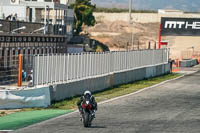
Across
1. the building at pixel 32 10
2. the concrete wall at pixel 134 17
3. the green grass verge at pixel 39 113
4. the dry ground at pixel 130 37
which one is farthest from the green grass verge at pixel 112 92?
the concrete wall at pixel 134 17

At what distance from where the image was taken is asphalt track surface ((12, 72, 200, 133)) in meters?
19.1

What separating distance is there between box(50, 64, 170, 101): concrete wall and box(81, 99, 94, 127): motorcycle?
748cm

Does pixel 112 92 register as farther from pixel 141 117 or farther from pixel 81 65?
pixel 141 117

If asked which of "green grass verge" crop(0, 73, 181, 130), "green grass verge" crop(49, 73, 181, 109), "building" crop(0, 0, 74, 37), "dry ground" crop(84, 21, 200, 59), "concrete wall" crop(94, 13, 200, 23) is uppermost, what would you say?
"building" crop(0, 0, 74, 37)

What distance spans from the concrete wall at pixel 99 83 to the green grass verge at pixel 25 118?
295 cm

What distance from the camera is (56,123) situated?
806 inches

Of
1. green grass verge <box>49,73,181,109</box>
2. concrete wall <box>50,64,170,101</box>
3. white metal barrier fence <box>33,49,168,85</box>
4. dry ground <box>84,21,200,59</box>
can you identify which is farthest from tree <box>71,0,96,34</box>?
green grass verge <box>49,73,181,109</box>

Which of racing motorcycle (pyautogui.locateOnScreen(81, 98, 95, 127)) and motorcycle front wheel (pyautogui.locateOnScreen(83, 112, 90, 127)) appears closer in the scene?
racing motorcycle (pyautogui.locateOnScreen(81, 98, 95, 127))

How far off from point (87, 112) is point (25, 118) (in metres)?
3.77

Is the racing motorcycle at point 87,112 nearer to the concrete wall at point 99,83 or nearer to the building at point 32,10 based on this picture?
the concrete wall at point 99,83

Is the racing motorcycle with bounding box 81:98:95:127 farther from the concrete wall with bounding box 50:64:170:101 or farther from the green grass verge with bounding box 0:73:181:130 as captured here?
the concrete wall with bounding box 50:64:170:101

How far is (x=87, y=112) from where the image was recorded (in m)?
19.0

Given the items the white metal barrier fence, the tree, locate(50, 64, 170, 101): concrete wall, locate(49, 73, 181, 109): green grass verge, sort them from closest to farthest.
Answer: locate(49, 73, 181, 109): green grass verge, the white metal barrier fence, locate(50, 64, 170, 101): concrete wall, the tree

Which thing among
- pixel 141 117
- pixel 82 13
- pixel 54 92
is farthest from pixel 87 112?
pixel 82 13
